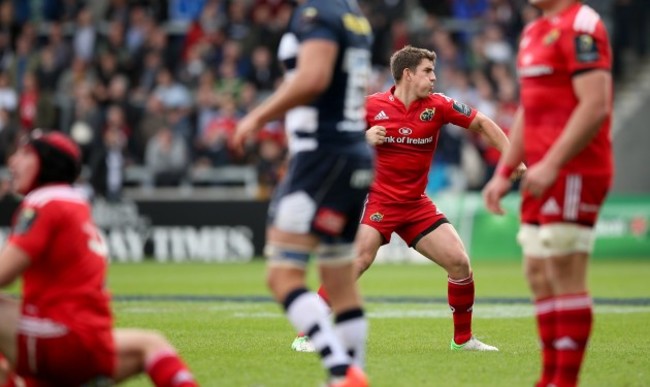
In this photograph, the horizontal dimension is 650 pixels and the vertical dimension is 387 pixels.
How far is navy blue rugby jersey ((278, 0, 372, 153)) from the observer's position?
662 cm

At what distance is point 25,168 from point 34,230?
0.42m

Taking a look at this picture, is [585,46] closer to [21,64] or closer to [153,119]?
[153,119]

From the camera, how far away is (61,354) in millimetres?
6059

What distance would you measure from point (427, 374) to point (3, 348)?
10.2 ft

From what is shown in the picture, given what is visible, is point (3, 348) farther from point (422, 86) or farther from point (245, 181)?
point (245, 181)

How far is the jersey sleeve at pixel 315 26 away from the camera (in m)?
6.52

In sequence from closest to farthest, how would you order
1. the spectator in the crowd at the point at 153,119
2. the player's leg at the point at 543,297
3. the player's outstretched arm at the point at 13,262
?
1. the player's outstretched arm at the point at 13,262
2. the player's leg at the point at 543,297
3. the spectator in the crowd at the point at 153,119

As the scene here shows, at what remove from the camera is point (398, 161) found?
1040 centimetres

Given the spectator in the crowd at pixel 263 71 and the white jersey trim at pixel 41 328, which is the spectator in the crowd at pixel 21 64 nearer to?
the spectator in the crowd at pixel 263 71

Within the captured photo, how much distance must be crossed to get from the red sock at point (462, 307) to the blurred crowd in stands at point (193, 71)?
1338 cm

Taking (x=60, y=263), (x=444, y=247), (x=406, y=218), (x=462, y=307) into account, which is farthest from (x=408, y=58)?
(x=60, y=263)

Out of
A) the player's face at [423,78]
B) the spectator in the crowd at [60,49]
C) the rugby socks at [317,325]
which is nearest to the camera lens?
the rugby socks at [317,325]

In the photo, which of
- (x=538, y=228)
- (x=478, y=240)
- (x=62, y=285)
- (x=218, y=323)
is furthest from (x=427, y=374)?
(x=478, y=240)

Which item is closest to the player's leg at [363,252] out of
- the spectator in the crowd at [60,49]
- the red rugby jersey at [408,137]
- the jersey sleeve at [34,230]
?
the red rugby jersey at [408,137]
